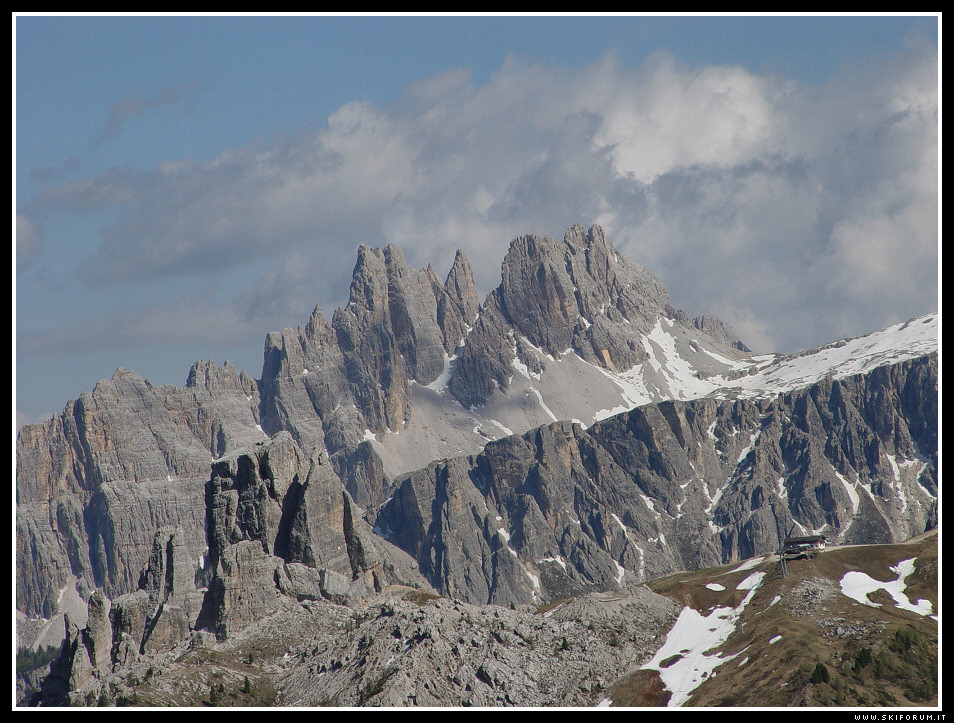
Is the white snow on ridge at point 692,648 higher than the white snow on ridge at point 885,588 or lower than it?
lower

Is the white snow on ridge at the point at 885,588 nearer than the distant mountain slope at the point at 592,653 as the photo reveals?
No

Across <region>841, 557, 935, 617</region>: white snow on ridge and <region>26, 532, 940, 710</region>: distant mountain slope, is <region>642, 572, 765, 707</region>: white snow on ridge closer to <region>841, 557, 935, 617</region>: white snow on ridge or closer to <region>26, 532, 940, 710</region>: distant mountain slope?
<region>26, 532, 940, 710</region>: distant mountain slope

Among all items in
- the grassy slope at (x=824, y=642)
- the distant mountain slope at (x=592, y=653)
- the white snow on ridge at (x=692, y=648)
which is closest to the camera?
the grassy slope at (x=824, y=642)

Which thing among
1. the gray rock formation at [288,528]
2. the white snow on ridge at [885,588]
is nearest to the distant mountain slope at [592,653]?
the white snow on ridge at [885,588]

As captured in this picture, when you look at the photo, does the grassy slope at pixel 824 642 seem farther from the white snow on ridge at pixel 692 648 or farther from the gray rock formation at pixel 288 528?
the gray rock formation at pixel 288 528

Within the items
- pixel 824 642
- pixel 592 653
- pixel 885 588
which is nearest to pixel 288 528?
pixel 592 653

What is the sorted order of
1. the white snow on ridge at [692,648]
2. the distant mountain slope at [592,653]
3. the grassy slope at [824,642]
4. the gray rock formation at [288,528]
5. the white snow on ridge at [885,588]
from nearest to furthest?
the grassy slope at [824,642]
the distant mountain slope at [592,653]
the white snow on ridge at [692,648]
the white snow on ridge at [885,588]
the gray rock formation at [288,528]

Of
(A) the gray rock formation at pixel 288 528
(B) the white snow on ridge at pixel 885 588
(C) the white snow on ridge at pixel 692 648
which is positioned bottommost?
(C) the white snow on ridge at pixel 692 648

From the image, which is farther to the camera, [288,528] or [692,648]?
[288,528]

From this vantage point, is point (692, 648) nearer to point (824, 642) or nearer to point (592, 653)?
point (592, 653)
